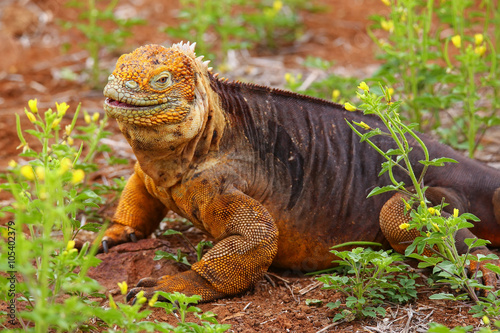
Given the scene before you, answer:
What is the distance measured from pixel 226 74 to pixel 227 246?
5342 mm

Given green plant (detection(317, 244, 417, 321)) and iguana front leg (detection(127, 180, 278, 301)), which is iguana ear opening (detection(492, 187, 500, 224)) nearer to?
green plant (detection(317, 244, 417, 321))

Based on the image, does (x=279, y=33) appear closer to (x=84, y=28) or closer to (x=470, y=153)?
(x=84, y=28)

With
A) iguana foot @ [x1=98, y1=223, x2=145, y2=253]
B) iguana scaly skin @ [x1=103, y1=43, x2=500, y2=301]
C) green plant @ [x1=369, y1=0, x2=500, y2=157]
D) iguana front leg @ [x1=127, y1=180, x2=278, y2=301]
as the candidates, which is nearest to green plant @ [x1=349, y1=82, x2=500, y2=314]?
iguana scaly skin @ [x1=103, y1=43, x2=500, y2=301]

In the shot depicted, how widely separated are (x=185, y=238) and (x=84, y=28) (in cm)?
486

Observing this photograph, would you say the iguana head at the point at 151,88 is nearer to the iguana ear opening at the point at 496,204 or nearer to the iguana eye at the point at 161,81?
the iguana eye at the point at 161,81

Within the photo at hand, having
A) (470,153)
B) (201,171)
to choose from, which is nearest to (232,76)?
(470,153)

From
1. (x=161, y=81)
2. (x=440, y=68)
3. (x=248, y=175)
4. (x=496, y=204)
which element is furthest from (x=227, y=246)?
(x=440, y=68)

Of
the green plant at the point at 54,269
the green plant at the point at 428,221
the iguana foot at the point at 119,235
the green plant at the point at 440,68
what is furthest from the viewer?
the green plant at the point at 440,68

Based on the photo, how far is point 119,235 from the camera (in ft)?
18.0

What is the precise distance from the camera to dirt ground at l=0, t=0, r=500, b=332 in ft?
A: 14.4

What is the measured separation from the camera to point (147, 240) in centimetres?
550

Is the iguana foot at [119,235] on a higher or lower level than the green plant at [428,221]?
lower

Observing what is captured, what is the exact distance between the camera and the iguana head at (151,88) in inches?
174

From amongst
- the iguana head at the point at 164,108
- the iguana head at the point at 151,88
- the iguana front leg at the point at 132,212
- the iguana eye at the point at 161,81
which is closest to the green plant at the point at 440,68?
the iguana head at the point at 164,108
